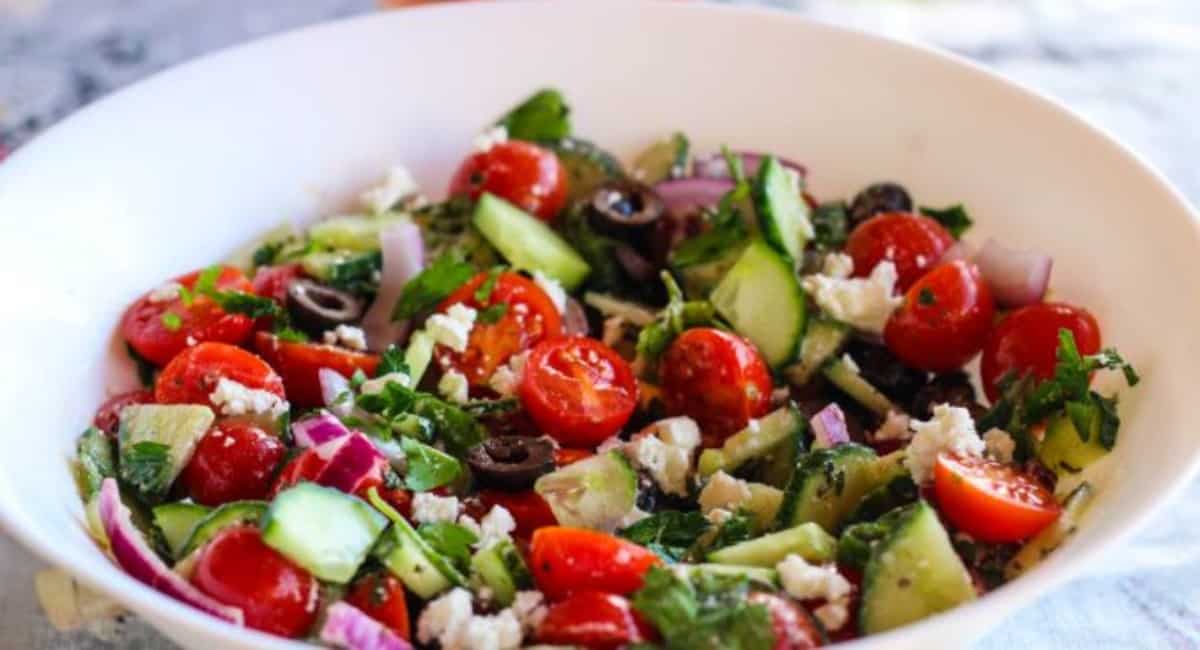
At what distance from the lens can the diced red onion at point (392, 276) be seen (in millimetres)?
2301

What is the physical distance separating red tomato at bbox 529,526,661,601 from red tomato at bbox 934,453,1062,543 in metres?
0.41

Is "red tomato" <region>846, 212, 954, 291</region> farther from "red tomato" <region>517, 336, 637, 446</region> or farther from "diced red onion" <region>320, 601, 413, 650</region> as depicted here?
"diced red onion" <region>320, 601, 413, 650</region>

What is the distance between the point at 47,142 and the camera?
2.30m

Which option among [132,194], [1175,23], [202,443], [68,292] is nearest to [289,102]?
[132,194]

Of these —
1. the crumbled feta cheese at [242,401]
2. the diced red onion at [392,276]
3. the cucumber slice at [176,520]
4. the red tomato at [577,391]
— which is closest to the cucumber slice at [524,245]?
the diced red onion at [392,276]

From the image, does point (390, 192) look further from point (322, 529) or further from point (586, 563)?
point (586, 563)

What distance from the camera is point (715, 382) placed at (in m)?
2.12

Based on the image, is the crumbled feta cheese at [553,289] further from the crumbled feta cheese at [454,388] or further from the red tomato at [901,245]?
the red tomato at [901,245]

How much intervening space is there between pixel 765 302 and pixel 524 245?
18.0 inches

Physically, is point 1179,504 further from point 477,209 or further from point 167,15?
point 167,15

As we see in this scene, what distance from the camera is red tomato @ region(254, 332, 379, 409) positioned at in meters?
2.16

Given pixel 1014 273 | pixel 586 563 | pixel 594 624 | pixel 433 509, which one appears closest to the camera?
pixel 594 624

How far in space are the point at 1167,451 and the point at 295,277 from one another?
56.4 inches

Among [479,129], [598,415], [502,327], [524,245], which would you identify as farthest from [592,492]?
[479,129]
